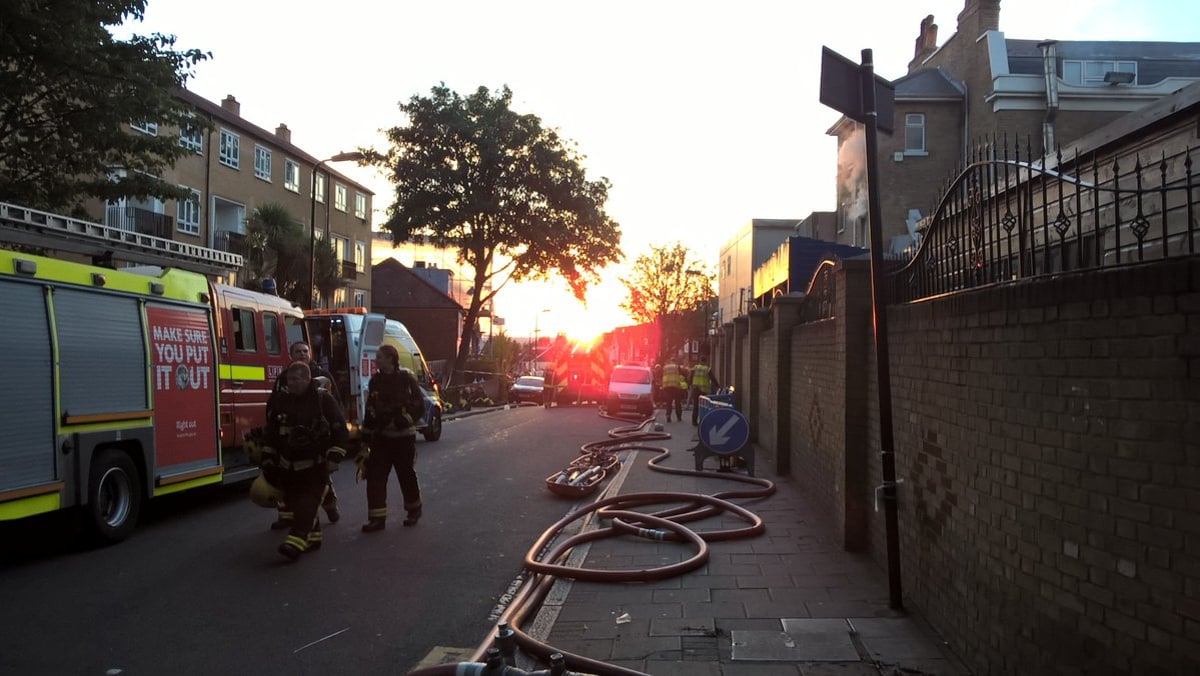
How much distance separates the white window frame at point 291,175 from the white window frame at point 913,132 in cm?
2440

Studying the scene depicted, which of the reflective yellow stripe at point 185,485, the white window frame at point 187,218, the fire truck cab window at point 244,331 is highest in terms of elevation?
the white window frame at point 187,218

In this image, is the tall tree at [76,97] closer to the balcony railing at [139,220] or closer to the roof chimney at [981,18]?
the balcony railing at [139,220]

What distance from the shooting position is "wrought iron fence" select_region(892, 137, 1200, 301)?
3223 mm

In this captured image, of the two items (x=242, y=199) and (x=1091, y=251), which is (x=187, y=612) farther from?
(x=242, y=199)

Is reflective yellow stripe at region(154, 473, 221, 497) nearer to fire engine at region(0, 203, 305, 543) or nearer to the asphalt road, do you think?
fire engine at region(0, 203, 305, 543)

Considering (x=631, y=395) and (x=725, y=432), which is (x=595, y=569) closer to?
(x=725, y=432)

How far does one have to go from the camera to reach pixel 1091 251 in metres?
3.63

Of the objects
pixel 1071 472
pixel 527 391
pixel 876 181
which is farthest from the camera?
pixel 527 391

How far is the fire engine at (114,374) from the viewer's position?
6.58 m

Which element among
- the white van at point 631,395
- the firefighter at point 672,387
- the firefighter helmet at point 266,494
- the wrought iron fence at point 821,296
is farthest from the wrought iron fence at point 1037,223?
the white van at point 631,395

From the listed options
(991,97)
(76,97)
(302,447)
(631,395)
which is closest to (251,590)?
(302,447)

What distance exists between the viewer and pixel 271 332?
11.1 meters

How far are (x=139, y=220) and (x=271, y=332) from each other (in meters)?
17.0

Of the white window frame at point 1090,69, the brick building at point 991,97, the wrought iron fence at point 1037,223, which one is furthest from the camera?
the white window frame at point 1090,69
